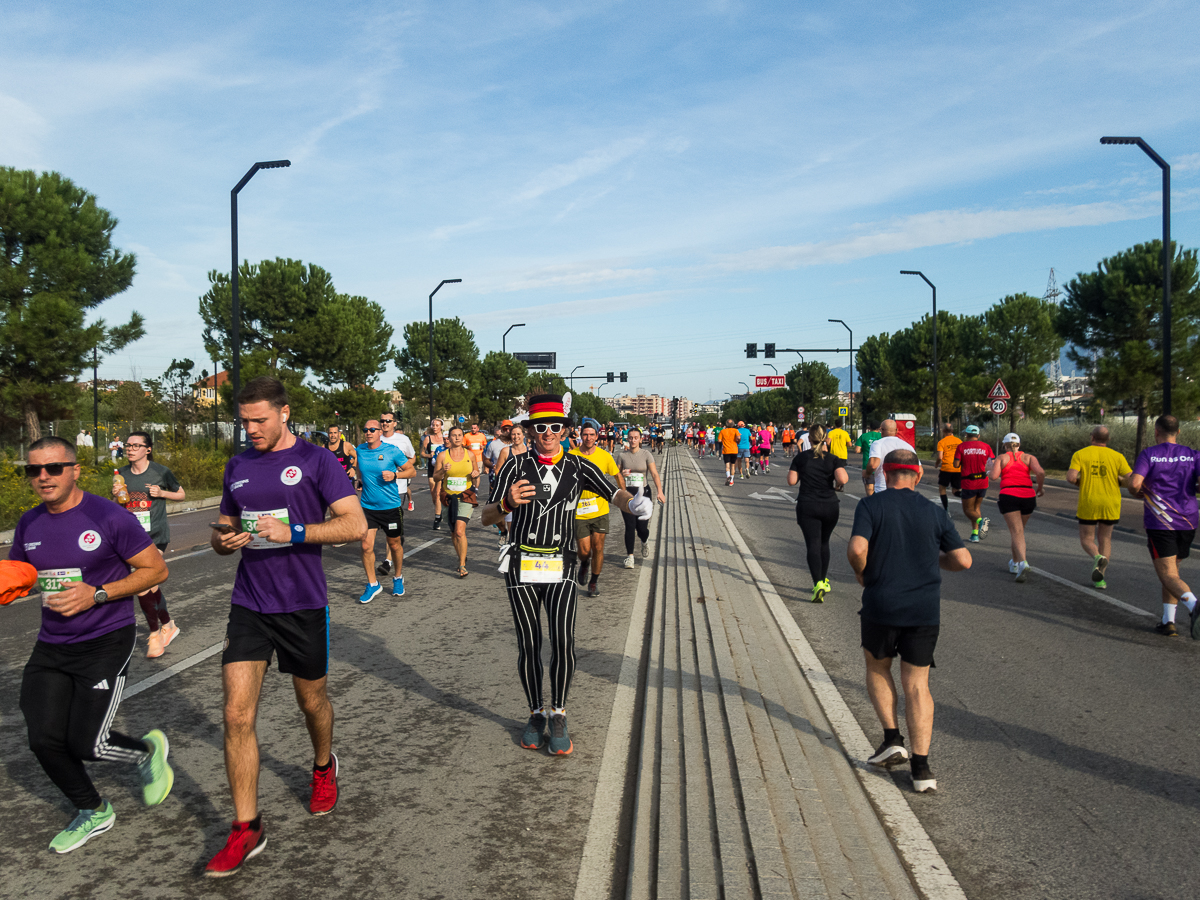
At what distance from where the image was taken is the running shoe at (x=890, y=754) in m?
4.32

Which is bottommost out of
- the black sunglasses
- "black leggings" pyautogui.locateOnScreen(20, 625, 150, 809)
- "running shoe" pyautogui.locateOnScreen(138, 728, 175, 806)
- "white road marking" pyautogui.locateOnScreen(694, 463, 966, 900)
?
"white road marking" pyautogui.locateOnScreen(694, 463, 966, 900)

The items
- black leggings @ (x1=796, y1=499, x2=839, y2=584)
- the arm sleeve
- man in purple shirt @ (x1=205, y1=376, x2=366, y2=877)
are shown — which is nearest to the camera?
man in purple shirt @ (x1=205, y1=376, x2=366, y2=877)

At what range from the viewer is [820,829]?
3.64 meters

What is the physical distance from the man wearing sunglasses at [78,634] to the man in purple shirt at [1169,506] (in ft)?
23.8

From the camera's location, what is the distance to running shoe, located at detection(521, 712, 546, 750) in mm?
4730

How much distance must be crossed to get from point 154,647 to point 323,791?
363 cm

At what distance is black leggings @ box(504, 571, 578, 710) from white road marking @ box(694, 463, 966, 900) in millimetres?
1519

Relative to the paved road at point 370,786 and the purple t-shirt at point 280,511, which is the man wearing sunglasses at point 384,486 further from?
the purple t-shirt at point 280,511

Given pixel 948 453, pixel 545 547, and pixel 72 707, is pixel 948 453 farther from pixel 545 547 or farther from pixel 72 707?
pixel 72 707

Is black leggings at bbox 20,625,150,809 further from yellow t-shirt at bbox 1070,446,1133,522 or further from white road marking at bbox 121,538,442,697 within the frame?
yellow t-shirt at bbox 1070,446,1133,522

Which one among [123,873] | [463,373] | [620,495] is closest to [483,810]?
[123,873]

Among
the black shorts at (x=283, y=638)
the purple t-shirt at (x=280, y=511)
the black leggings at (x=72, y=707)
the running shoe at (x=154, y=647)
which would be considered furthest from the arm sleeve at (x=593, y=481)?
the running shoe at (x=154, y=647)

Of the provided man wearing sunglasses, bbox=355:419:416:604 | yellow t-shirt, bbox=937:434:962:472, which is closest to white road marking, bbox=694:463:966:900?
man wearing sunglasses, bbox=355:419:416:604

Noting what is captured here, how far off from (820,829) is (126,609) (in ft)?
10.2
